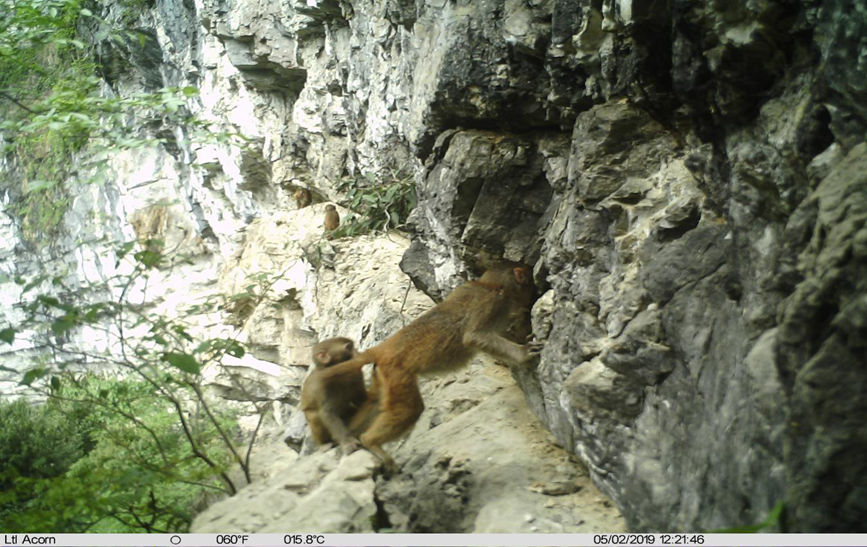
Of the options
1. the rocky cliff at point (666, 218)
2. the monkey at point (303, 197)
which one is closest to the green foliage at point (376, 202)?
the rocky cliff at point (666, 218)

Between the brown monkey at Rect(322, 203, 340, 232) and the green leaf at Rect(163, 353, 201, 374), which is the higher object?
the brown monkey at Rect(322, 203, 340, 232)

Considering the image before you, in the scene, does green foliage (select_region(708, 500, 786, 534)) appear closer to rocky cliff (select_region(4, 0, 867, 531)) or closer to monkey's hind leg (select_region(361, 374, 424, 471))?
rocky cliff (select_region(4, 0, 867, 531))

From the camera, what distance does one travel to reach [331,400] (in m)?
5.36

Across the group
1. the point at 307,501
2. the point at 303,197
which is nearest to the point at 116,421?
the point at 307,501

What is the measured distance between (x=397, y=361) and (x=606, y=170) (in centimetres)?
207

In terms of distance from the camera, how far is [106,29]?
8.98 meters

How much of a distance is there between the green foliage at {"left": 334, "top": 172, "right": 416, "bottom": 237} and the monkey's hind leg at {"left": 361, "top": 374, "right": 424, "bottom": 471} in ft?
11.7

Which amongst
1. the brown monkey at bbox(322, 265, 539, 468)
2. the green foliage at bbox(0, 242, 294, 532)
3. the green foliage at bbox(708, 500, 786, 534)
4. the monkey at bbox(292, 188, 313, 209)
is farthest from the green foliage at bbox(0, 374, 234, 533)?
the monkey at bbox(292, 188, 313, 209)

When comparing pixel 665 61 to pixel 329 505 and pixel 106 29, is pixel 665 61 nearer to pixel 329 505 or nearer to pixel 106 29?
pixel 329 505

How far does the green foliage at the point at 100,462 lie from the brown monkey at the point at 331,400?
29.7 inches

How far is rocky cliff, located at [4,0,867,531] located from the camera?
248 centimetres

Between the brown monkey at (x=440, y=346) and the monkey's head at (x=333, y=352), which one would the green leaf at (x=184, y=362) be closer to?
the brown monkey at (x=440, y=346)

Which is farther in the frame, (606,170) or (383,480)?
(383,480)

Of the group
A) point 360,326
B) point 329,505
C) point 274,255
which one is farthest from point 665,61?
point 274,255
